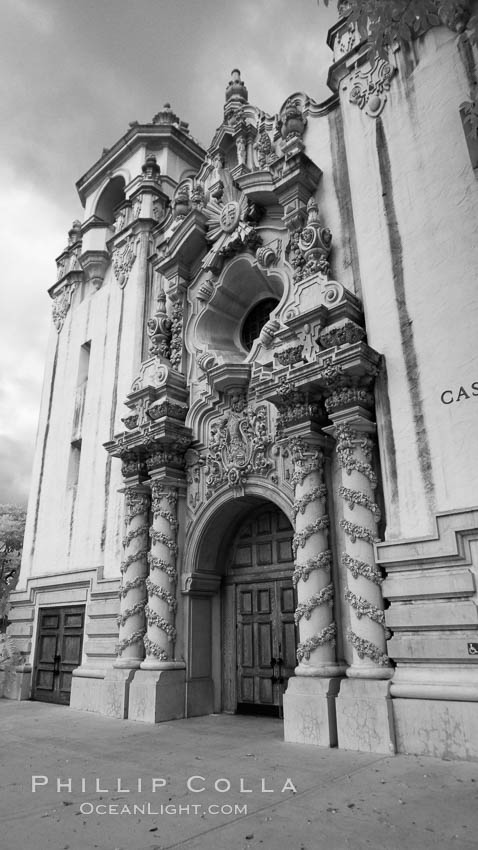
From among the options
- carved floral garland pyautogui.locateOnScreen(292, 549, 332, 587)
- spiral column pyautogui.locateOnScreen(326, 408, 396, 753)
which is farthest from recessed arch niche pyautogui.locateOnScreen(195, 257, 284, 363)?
carved floral garland pyautogui.locateOnScreen(292, 549, 332, 587)

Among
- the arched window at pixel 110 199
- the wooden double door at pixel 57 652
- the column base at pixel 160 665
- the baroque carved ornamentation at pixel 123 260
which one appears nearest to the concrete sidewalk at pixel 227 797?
the column base at pixel 160 665

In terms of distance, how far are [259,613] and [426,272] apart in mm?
6979

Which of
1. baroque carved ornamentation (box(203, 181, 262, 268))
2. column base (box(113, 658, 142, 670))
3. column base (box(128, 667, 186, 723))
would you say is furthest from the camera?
baroque carved ornamentation (box(203, 181, 262, 268))

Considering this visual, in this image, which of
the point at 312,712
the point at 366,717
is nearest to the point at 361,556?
the point at 366,717

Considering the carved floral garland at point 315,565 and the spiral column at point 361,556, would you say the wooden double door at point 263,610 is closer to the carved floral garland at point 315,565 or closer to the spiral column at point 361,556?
the carved floral garland at point 315,565

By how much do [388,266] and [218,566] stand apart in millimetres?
6826

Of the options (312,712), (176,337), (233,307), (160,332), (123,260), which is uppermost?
(123,260)

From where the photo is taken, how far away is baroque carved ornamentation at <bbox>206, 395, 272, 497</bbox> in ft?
36.3

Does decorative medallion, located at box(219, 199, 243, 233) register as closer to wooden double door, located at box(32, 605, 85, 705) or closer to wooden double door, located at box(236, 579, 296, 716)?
wooden double door, located at box(236, 579, 296, 716)

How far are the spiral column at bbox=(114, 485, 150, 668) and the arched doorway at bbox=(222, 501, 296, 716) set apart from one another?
1.74m

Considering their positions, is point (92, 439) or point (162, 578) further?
point (92, 439)

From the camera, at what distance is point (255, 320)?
13344 millimetres

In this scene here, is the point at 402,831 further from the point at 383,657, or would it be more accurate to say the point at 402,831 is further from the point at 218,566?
the point at 218,566

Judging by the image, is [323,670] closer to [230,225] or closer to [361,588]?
[361,588]
